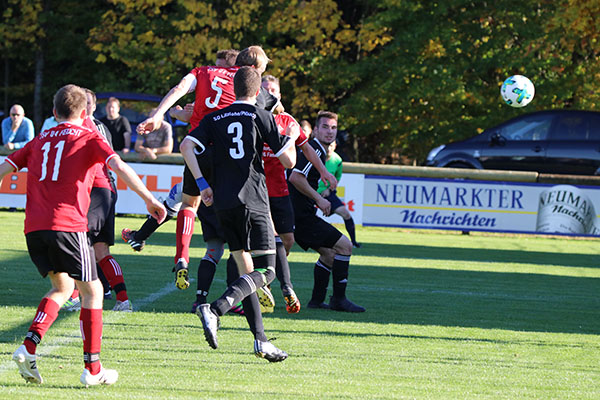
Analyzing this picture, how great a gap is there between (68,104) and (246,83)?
4.36ft

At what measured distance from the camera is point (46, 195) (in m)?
5.43

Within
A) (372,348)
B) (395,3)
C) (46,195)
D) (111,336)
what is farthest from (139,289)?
(395,3)

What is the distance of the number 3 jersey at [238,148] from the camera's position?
6.38 meters

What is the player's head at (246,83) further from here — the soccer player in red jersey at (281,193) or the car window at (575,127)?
the car window at (575,127)

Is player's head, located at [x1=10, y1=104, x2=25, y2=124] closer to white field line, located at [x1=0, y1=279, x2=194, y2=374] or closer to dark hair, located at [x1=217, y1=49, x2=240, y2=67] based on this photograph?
white field line, located at [x1=0, y1=279, x2=194, y2=374]

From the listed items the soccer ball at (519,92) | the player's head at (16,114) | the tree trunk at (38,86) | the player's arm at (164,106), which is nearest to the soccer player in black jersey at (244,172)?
the player's arm at (164,106)

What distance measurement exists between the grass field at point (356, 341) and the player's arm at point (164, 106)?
149 centimetres

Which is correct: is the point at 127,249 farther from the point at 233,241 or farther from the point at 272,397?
the point at 272,397

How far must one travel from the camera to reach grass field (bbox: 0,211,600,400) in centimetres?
573

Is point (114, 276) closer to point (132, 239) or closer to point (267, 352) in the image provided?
point (132, 239)

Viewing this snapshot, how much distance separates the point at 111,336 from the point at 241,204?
1.57 meters

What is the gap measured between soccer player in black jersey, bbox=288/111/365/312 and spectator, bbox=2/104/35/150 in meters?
11.8

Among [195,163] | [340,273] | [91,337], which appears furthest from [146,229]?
[91,337]

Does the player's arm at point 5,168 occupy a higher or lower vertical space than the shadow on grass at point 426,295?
higher
